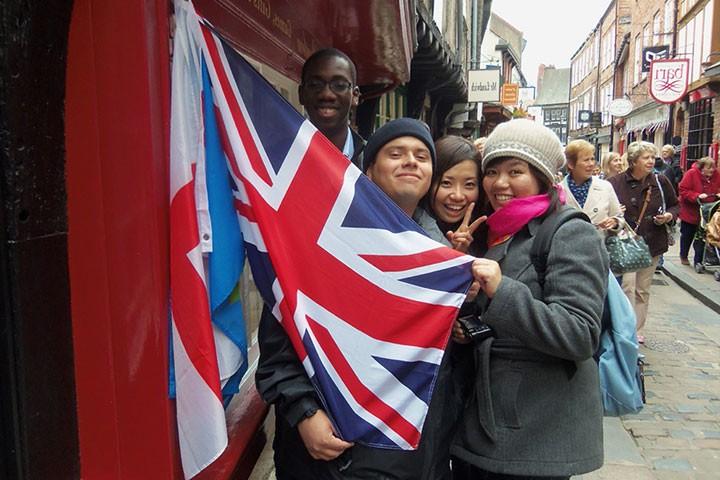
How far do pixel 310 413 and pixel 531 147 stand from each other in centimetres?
105

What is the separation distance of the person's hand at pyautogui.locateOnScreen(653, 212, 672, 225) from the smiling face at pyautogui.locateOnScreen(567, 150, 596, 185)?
1.38 metres

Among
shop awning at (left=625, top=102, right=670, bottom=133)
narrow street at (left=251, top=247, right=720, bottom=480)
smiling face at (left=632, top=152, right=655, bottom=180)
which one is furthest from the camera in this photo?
shop awning at (left=625, top=102, right=670, bottom=133)

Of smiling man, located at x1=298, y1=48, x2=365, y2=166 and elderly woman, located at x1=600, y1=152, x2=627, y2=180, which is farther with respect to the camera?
elderly woman, located at x1=600, y1=152, x2=627, y2=180

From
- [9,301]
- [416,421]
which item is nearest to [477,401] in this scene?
[416,421]

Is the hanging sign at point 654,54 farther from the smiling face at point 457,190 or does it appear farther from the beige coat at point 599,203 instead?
the smiling face at point 457,190

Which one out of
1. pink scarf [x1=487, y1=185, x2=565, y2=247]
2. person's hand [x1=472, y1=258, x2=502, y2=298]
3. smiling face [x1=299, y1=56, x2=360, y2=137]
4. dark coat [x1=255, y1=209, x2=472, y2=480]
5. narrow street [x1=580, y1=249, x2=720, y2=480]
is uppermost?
smiling face [x1=299, y1=56, x2=360, y2=137]

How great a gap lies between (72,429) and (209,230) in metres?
0.63

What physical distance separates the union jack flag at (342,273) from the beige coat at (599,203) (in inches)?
139

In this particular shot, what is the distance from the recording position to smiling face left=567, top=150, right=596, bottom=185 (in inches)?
193

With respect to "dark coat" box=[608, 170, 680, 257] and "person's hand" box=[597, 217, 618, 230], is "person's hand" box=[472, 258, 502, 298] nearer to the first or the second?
"person's hand" box=[597, 217, 618, 230]

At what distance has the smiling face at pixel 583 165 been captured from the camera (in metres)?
4.91

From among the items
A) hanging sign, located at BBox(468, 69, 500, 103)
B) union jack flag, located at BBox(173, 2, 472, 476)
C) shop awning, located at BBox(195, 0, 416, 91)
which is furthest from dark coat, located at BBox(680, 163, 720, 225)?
union jack flag, located at BBox(173, 2, 472, 476)

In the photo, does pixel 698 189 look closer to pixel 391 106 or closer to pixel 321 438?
pixel 391 106

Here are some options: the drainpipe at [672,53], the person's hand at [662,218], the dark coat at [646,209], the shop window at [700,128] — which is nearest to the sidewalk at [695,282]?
the dark coat at [646,209]
